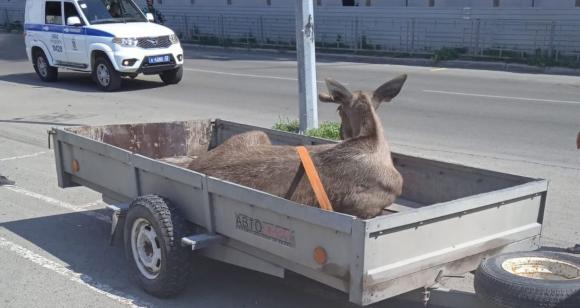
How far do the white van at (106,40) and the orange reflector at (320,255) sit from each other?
13353mm

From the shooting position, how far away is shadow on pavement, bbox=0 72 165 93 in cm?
1739

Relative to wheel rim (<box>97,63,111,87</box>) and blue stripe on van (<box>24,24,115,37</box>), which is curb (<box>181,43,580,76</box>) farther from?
blue stripe on van (<box>24,24,115,37</box>)

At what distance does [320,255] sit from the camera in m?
3.86

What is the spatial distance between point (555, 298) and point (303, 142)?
10.0 ft

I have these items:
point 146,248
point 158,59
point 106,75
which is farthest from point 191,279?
point 106,75

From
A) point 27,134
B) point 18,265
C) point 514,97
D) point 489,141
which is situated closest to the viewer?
point 18,265

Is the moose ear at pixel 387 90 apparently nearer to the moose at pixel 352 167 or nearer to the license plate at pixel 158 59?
the moose at pixel 352 167

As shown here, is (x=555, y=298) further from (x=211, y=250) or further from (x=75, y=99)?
(x=75, y=99)

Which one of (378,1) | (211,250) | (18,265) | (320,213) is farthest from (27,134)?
(378,1)

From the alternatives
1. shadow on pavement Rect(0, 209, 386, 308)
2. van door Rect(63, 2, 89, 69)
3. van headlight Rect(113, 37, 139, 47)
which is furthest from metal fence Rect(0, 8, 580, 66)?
shadow on pavement Rect(0, 209, 386, 308)

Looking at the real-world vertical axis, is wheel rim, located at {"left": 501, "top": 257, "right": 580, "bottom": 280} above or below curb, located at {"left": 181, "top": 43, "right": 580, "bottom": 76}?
above

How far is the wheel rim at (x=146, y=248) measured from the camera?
4.98 metres

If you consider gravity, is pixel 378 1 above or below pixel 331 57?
above

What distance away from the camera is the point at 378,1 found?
90.1 ft
